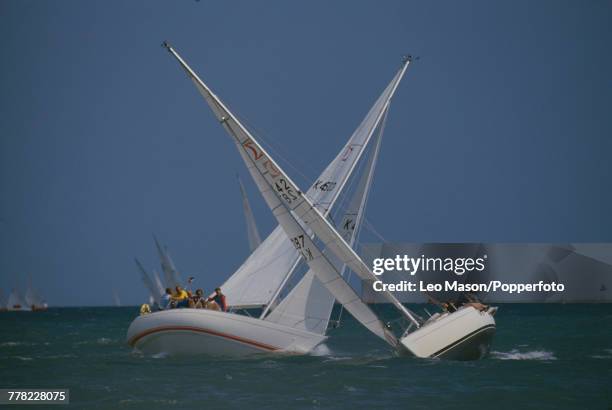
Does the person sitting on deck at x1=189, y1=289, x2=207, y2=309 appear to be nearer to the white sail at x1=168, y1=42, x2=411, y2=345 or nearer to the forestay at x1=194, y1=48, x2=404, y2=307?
the forestay at x1=194, y1=48, x2=404, y2=307

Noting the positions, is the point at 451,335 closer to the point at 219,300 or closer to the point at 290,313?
the point at 290,313

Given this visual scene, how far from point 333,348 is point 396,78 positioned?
413 inches

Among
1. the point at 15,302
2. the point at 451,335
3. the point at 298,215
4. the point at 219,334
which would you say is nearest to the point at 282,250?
the point at 298,215

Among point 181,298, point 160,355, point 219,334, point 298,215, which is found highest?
point 298,215

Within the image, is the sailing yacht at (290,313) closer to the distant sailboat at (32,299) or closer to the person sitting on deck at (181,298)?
the person sitting on deck at (181,298)

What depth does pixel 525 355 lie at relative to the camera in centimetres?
2892

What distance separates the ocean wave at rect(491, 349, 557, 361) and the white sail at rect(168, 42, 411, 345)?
16.4ft

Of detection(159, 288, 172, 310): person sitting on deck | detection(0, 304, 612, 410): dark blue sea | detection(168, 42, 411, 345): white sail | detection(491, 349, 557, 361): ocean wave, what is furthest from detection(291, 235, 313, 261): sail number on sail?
detection(491, 349, 557, 361): ocean wave

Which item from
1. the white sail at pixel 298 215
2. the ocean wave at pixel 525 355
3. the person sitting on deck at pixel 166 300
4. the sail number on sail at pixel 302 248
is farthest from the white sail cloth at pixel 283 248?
the ocean wave at pixel 525 355

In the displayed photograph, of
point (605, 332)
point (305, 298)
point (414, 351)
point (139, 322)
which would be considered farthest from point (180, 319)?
point (605, 332)

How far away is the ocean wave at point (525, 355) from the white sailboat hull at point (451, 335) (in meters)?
3.31

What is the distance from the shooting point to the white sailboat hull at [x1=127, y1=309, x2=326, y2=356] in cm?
2480

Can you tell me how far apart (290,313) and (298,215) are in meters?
3.75

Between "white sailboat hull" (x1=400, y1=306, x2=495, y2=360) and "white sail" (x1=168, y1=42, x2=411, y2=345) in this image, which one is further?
"white sail" (x1=168, y1=42, x2=411, y2=345)
